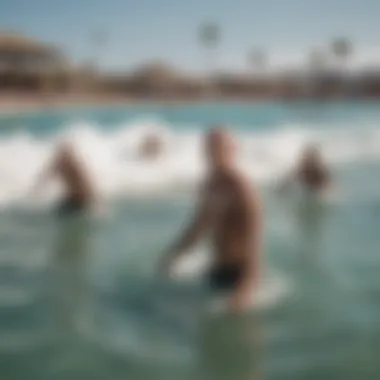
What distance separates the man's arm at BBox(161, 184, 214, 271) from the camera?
5.05 feet

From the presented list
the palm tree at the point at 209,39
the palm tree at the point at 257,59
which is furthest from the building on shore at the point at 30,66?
the palm tree at the point at 257,59

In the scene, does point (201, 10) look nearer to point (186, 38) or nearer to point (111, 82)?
point (186, 38)

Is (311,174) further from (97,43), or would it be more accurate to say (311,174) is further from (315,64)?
(97,43)

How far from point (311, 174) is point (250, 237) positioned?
0.67ft

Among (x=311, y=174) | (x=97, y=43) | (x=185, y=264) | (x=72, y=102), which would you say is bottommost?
(x=185, y=264)

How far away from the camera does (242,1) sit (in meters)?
1.63

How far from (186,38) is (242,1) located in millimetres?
162

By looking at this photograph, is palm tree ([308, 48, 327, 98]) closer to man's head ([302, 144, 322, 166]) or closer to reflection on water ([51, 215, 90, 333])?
man's head ([302, 144, 322, 166])

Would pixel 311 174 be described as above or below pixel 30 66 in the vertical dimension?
below

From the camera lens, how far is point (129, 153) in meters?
1.61

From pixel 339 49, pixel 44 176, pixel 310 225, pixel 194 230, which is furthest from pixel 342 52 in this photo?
pixel 44 176

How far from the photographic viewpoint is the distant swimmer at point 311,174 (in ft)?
5.16

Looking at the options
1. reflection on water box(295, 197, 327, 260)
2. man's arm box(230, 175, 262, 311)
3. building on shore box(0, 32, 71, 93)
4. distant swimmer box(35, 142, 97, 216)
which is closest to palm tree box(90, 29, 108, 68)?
building on shore box(0, 32, 71, 93)

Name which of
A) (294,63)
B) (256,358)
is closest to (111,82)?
(294,63)
